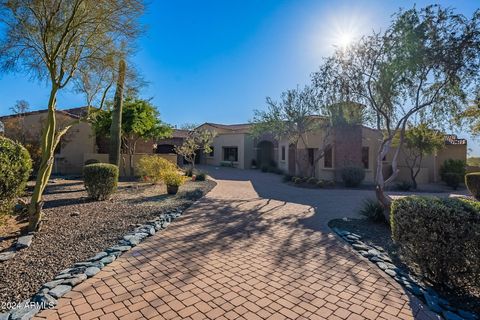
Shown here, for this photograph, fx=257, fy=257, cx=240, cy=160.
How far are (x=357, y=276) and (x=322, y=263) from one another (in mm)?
670

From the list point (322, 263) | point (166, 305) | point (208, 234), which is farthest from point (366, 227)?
point (166, 305)

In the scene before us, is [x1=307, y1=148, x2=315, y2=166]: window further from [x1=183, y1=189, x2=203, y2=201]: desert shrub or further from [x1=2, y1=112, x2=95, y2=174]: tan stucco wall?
[x1=2, y1=112, x2=95, y2=174]: tan stucco wall

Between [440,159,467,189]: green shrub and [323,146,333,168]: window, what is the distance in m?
8.18

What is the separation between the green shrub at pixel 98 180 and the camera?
30.7ft

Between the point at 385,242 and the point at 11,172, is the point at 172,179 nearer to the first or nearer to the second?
the point at 11,172

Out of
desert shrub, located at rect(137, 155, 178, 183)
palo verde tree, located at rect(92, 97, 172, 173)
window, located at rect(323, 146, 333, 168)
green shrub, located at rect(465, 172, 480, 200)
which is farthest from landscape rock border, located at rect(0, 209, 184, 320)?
window, located at rect(323, 146, 333, 168)

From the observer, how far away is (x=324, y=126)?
17094 millimetres

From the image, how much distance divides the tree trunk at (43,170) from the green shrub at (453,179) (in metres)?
22.8

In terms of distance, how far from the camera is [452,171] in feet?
63.0

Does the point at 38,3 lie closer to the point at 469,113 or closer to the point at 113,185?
the point at 113,185

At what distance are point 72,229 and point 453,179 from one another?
2232cm

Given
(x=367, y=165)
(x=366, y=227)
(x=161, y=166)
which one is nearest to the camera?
(x=366, y=227)

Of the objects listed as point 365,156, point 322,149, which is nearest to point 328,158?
point 322,149

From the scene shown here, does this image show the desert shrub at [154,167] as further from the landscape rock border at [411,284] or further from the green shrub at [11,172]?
the landscape rock border at [411,284]
